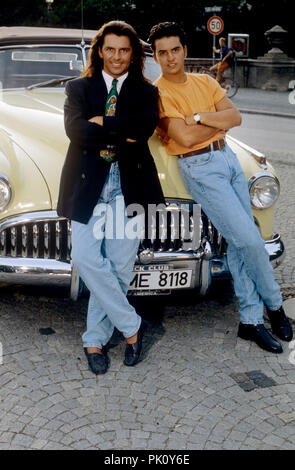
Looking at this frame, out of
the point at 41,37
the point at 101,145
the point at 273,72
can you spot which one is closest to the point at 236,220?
the point at 101,145

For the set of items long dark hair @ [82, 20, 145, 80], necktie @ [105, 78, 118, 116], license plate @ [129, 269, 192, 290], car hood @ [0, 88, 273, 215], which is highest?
long dark hair @ [82, 20, 145, 80]

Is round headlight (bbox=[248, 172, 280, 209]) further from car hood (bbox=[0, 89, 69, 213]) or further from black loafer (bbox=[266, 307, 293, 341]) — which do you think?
car hood (bbox=[0, 89, 69, 213])

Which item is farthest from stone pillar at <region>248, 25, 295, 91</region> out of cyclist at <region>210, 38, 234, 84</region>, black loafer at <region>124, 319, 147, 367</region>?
black loafer at <region>124, 319, 147, 367</region>

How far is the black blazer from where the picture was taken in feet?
10.6

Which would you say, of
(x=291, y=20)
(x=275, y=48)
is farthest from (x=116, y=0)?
(x=275, y=48)

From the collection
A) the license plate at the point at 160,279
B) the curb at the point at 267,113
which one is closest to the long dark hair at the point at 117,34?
the license plate at the point at 160,279

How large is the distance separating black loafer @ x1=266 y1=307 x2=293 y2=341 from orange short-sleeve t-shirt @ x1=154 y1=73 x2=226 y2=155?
1.12 m

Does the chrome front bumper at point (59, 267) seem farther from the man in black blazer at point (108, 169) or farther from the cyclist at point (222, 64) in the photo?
the cyclist at point (222, 64)

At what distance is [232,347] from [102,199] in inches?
46.9

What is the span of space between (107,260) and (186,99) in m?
1.06

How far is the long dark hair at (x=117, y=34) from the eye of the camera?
329 cm

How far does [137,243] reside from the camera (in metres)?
3.41

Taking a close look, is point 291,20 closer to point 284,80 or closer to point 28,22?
point 284,80

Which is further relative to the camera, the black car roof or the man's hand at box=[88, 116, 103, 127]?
the black car roof
